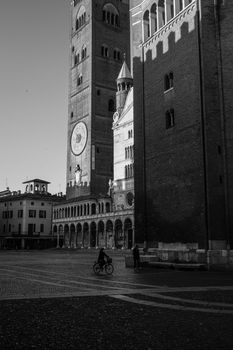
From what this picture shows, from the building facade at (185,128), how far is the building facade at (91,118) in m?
38.7

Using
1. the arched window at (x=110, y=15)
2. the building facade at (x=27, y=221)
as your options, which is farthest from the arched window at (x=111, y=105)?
the building facade at (x=27, y=221)

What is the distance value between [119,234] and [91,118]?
24.5m

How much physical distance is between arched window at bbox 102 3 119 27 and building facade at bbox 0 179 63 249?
38.1 metres

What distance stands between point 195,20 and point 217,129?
22.4 ft

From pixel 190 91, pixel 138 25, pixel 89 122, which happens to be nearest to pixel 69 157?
pixel 89 122

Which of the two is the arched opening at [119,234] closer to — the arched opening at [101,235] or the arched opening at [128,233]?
the arched opening at [128,233]

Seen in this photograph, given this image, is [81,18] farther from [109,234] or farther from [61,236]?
[109,234]

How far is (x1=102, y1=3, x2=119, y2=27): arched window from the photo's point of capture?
3364 inches

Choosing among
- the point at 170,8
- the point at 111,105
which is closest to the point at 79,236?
the point at 111,105

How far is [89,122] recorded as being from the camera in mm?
77812

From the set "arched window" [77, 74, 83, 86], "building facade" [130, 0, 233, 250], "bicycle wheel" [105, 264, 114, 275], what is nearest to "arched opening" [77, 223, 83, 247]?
"arched window" [77, 74, 83, 86]

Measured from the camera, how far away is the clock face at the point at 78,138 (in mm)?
79312

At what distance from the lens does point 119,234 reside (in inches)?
2472

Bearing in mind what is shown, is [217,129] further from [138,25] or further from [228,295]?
[228,295]
